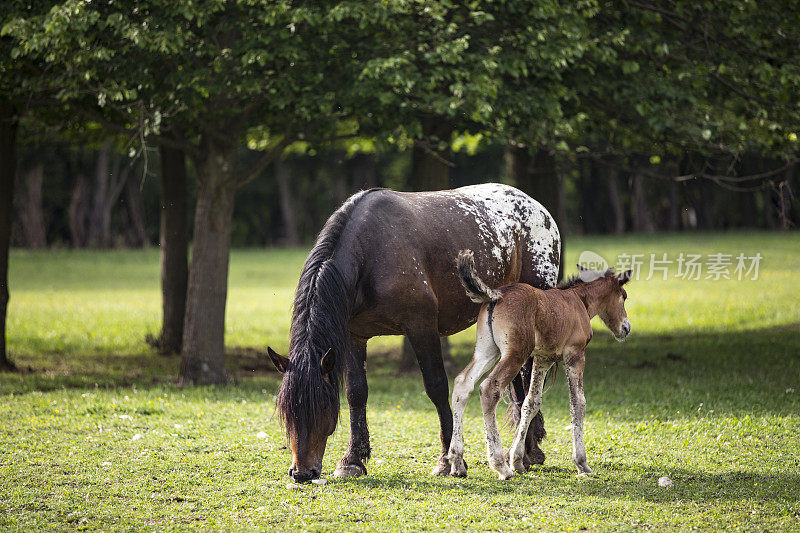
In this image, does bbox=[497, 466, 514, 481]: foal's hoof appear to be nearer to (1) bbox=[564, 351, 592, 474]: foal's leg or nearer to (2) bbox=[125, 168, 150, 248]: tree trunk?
(1) bbox=[564, 351, 592, 474]: foal's leg

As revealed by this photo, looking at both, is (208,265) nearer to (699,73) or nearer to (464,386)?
(464,386)

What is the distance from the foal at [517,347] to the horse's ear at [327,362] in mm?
1154

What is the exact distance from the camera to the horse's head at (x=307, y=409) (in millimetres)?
6977

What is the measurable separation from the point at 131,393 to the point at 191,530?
698cm

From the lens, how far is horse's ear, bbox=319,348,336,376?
7.03 m

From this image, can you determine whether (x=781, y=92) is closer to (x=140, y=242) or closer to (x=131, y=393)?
(x=131, y=393)

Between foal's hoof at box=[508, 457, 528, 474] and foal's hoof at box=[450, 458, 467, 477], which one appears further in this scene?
foal's hoof at box=[508, 457, 528, 474]

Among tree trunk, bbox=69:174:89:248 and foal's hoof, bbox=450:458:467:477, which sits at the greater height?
tree trunk, bbox=69:174:89:248

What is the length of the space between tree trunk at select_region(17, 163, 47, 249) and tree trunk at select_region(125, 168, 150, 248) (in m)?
5.08

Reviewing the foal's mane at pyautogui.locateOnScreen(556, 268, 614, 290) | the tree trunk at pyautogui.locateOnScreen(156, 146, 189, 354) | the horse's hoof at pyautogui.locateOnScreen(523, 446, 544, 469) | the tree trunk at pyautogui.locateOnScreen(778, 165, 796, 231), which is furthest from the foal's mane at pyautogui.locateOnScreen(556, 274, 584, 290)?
the tree trunk at pyautogui.locateOnScreen(156, 146, 189, 354)

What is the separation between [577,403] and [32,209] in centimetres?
4431

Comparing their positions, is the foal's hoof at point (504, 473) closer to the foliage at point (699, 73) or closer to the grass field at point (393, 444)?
the grass field at point (393, 444)

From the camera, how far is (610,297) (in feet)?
27.7

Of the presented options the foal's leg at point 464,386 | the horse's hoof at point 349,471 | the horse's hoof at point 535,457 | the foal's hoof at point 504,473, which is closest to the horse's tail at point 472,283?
the foal's leg at point 464,386
